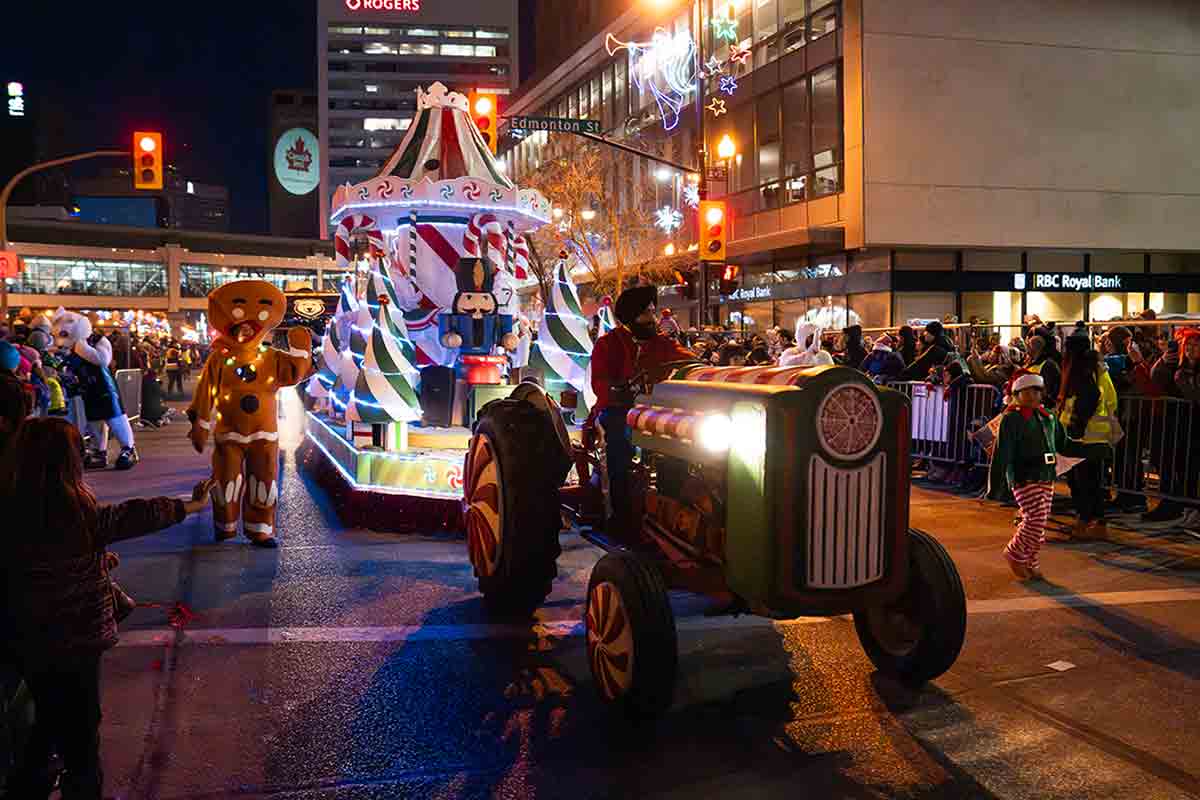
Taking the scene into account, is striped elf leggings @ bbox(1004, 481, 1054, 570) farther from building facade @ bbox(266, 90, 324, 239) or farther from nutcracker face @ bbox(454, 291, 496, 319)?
building facade @ bbox(266, 90, 324, 239)

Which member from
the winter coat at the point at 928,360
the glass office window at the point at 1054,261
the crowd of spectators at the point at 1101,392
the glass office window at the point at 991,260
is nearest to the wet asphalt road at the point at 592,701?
the crowd of spectators at the point at 1101,392

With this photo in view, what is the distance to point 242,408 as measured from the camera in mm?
8531

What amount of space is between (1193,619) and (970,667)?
77.6 inches

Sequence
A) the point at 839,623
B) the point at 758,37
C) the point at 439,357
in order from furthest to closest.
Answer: the point at 758,37
the point at 439,357
the point at 839,623

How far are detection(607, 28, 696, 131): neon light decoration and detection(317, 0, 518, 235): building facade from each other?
89.2 metres

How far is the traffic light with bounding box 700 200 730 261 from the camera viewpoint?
18.4m

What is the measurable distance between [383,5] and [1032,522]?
12823 cm

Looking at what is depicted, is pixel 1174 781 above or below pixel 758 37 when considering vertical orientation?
below

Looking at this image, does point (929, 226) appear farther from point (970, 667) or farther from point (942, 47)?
point (970, 667)

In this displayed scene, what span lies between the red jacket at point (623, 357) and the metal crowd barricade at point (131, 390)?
1638 centimetres

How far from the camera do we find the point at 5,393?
3496 mm

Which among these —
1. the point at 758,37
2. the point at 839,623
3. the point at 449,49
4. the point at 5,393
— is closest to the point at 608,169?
the point at 758,37

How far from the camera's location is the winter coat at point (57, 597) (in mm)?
3377

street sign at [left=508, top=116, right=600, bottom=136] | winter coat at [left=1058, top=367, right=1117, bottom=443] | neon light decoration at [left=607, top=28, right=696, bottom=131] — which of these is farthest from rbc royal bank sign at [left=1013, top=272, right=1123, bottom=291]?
winter coat at [left=1058, top=367, right=1117, bottom=443]
